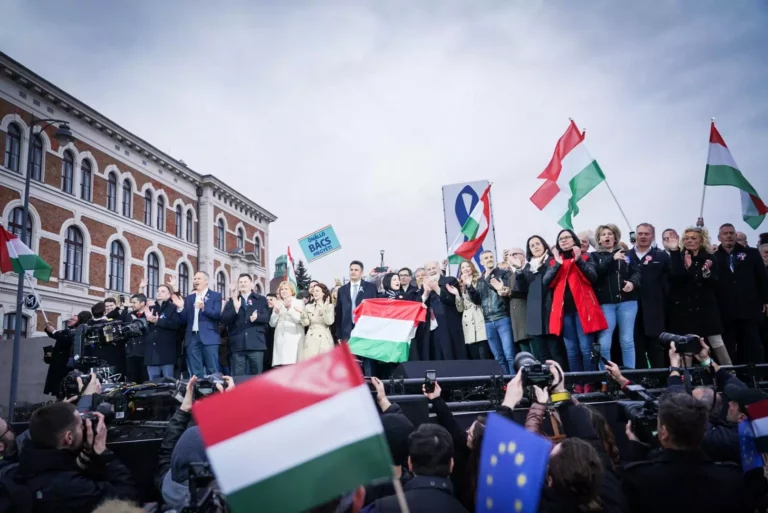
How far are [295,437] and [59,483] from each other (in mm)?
1805

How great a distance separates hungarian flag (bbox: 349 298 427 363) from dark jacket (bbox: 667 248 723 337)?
3475 millimetres

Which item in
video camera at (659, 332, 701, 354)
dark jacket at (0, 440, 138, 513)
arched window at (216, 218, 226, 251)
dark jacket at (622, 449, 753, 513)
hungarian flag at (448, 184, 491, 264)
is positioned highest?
arched window at (216, 218, 226, 251)

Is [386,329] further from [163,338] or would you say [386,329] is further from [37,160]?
[37,160]

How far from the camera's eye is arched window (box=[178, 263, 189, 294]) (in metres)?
39.3

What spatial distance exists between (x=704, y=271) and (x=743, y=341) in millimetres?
1407

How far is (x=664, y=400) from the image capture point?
3.10 m

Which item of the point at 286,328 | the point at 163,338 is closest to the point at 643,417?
the point at 286,328

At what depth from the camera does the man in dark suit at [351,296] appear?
31.3 feet

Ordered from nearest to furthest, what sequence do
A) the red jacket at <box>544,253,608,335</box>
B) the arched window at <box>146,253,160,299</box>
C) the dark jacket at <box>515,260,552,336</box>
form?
the red jacket at <box>544,253,608,335</box> < the dark jacket at <box>515,260,552,336</box> < the arched window at <box>146,253,160,299</box>

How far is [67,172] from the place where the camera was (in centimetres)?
3017

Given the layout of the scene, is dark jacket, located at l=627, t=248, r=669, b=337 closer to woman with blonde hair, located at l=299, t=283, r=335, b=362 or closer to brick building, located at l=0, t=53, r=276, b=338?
woman with blonde hair, located at l=299, t=283, r=335, b=362

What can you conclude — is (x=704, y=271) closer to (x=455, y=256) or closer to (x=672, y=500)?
(x=455, y=256)

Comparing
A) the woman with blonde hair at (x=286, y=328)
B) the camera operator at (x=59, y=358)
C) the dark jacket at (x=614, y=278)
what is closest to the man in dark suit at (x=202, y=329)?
the woman with blonde hair at (x=286, y=328)

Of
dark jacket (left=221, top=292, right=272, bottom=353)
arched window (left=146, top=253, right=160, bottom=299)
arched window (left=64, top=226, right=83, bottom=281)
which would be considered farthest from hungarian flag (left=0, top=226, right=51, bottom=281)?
arched window (left=146, top=253, right=160, bottom=299)
